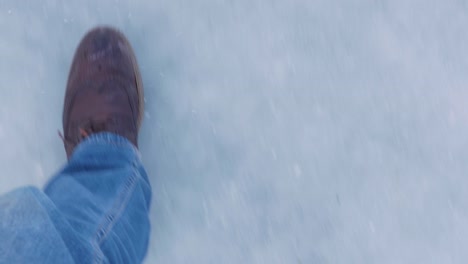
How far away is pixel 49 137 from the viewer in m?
1.18

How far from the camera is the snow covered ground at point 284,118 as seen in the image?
46.5 inches

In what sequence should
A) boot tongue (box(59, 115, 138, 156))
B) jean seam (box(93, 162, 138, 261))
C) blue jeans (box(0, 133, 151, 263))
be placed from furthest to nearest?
boot tongue (box(59, 115, 138, 156)) → jean seam (box(93, 162, 138, 261)) → blue jeans (box(0, 133, 151, 263))

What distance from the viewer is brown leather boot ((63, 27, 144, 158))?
3.63 ft

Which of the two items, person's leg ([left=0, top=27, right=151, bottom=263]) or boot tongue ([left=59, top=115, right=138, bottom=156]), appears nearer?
person's leg ([left=0, top=27, right=151, bottom=263])

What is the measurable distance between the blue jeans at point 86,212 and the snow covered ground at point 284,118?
199 millimetres

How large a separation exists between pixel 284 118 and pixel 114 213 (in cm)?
50

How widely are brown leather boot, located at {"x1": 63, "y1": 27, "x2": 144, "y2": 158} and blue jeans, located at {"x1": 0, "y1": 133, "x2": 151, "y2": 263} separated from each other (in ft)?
0.24

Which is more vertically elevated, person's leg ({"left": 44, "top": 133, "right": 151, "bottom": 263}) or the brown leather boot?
the brown leather boot

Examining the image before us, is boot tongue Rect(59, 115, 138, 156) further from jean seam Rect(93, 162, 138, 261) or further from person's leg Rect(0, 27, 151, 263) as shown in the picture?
jean seam Rect(93, 162, 138, 261)

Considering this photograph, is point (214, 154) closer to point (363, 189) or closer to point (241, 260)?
point (241, 260)

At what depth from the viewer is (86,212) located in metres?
0.86

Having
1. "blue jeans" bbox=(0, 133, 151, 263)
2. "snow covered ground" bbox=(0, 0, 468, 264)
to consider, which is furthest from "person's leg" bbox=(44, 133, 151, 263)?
"snow covered ground" bbox=(0, 0, 468, 264)

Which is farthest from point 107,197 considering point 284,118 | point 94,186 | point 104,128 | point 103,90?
point 284,118

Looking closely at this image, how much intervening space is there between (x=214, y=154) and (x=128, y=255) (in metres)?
0.38
